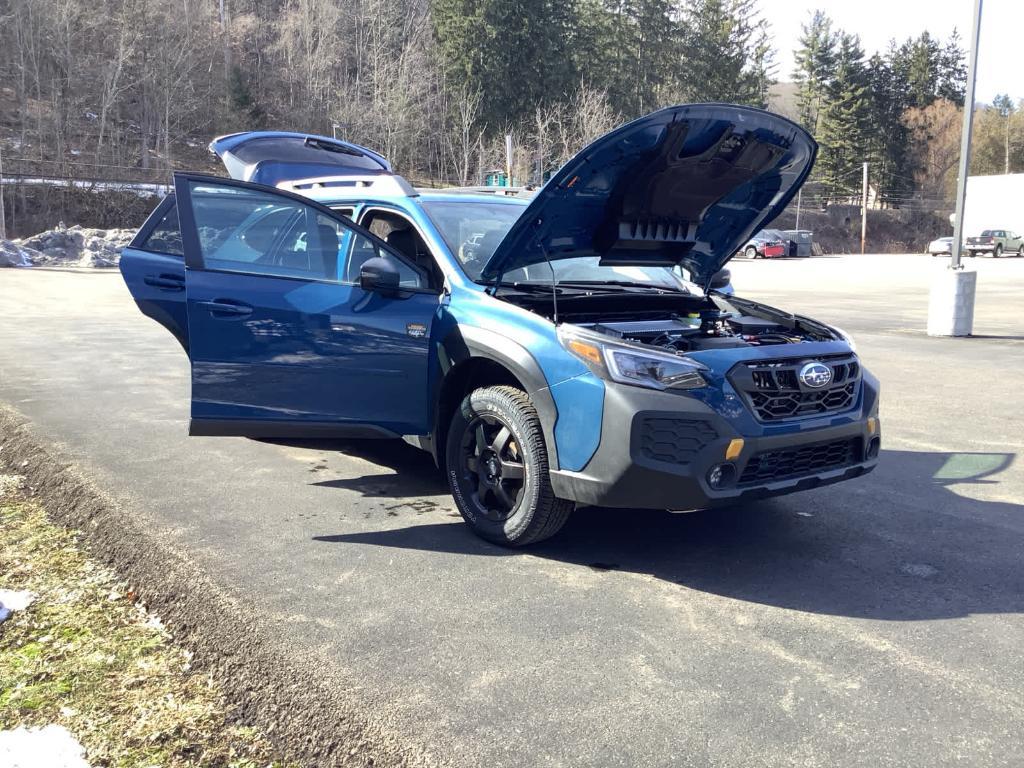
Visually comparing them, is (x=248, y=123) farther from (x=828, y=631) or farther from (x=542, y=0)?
(x=828, y=631)

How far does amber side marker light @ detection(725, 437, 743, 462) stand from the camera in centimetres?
376

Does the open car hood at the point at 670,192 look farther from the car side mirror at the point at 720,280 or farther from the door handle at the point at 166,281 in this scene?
the door handle at the point at 166,281

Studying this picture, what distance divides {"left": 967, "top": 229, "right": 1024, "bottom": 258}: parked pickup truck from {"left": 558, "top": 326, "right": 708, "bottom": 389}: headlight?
57.5 metres

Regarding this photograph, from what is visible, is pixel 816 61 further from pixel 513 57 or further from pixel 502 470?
pixel 502 470

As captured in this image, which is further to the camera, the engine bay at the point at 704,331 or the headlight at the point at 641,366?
the engine bay at the point at 704,331

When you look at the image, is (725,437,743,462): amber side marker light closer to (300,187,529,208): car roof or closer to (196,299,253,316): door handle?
(300,187,529,208): car roof

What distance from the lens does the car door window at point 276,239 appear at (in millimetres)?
4840

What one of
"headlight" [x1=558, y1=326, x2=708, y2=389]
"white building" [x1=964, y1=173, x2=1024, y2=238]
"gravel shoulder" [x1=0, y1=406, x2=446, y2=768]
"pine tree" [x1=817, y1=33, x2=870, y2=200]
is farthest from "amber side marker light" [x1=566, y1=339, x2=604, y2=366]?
"pine tree" [x1=817, y1=33, x2=870, y2=200]

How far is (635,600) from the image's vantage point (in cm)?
379

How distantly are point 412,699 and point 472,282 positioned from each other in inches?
91.5

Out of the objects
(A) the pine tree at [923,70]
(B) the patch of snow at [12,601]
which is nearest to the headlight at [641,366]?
(B) the patch of snow at [12,601]

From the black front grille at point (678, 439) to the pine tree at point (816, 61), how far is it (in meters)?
88.8

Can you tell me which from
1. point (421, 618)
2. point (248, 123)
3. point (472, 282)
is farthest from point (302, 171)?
point (248, 123)

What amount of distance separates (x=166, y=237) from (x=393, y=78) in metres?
60.3
